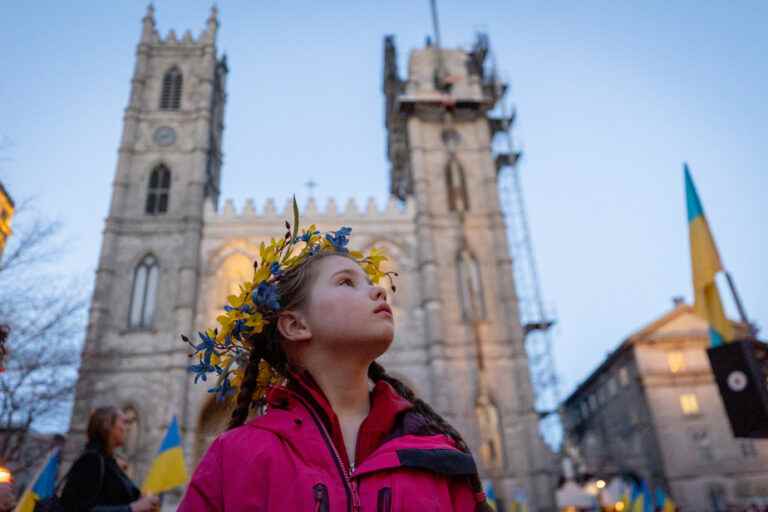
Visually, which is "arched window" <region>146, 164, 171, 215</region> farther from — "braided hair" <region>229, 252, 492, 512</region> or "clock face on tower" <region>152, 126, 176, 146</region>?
"braided hair" <region>229, 252, 492, 512</region>

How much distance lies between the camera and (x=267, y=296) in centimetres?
187

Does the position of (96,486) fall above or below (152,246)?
below

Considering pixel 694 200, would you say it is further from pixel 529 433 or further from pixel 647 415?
pixel 647 415

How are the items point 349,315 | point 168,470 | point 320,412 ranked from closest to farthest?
point 320,412 → point 349,315 → point 168,470

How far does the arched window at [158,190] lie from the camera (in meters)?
25.3

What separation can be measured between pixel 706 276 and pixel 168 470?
8.24 meters

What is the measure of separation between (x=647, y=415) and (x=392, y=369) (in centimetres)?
1567

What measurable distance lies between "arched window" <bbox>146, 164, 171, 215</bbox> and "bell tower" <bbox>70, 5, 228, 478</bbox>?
0.16ft

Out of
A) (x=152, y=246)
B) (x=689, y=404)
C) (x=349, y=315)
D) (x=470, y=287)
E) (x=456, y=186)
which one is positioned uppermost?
(x=456, y=186)

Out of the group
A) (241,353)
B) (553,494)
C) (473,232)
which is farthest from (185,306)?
(241,353)

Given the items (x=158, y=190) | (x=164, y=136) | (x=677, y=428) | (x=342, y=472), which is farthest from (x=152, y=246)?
(x=677, y=428)

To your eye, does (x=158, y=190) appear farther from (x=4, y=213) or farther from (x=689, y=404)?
(x=689, y=404)

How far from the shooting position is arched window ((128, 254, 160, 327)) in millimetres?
22719

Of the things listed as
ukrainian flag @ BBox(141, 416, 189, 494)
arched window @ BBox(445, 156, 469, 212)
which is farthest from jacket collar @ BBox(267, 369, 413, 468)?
arched window @ BBox(445, 156, 469, 212)
